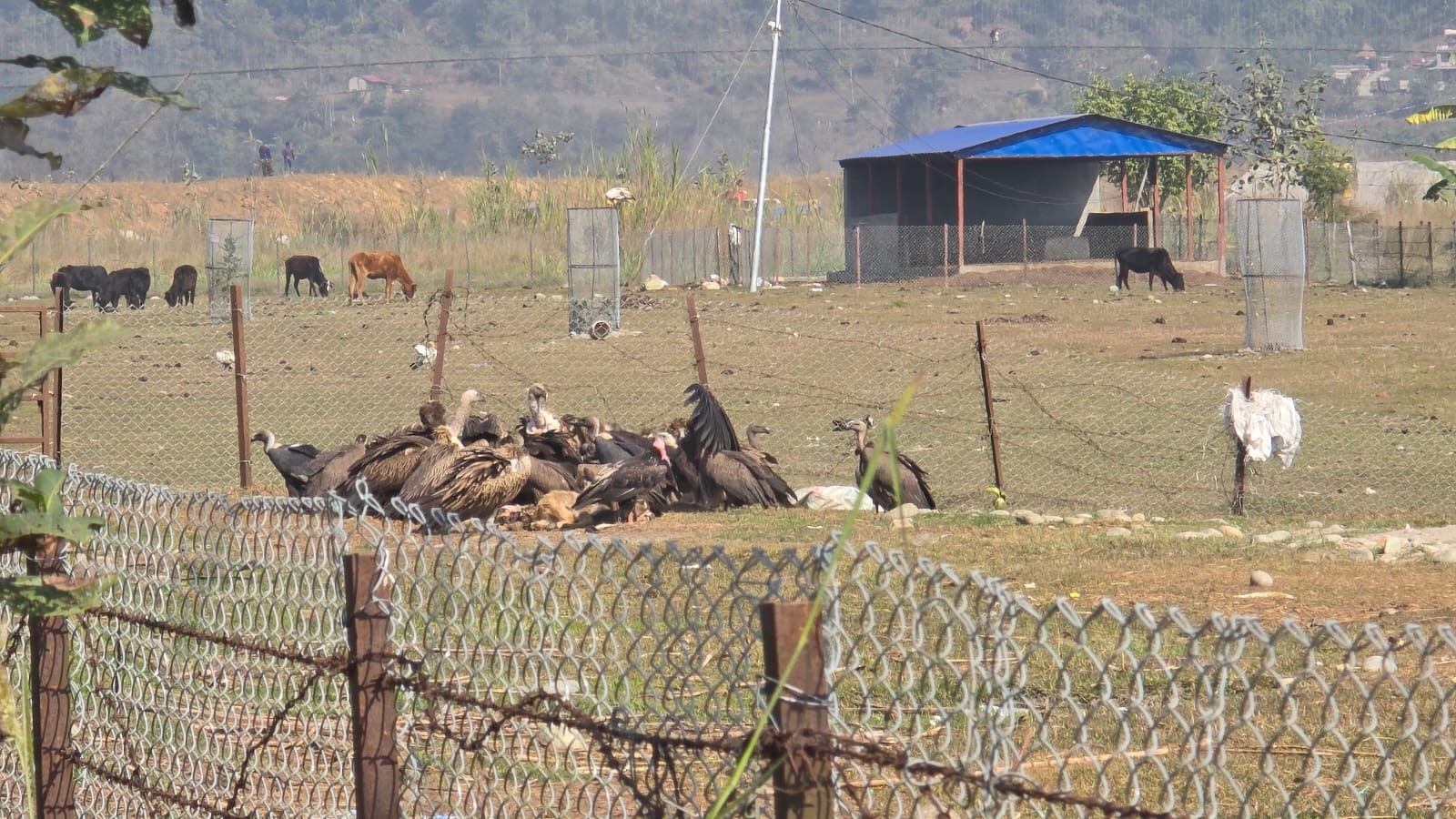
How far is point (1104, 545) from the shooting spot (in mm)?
9602

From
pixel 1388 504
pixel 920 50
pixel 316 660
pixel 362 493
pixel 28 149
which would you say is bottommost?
pixel 1388 504

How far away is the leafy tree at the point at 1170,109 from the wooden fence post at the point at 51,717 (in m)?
53.6

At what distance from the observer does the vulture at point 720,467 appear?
11680 millimetres

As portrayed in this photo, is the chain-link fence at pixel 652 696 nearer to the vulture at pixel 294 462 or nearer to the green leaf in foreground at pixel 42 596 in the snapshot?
the green leaf in foreground at pixel 42 596

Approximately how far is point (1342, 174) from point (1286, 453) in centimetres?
4885

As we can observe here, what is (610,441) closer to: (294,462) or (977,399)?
(294,462)

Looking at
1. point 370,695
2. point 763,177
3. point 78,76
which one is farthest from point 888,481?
point 763,177

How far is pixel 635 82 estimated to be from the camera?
18738 cm

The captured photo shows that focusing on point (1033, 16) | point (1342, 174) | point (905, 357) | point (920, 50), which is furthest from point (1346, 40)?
point (905, 357)

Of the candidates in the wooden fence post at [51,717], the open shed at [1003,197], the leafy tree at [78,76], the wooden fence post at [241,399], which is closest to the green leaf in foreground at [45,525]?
the leafy tree at [78,76]

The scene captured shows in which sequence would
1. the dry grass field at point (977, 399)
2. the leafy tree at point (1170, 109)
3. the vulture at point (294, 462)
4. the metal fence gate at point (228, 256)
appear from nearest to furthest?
the dry grass field at point (977, 399), the vulture at point (294, 462), the metal fence gate at point (228, 256), the leafy tree at point (1170, 109)

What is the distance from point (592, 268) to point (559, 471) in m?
13.5

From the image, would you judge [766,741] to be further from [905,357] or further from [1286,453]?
[905,357]

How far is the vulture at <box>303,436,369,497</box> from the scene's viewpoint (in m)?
11.5
